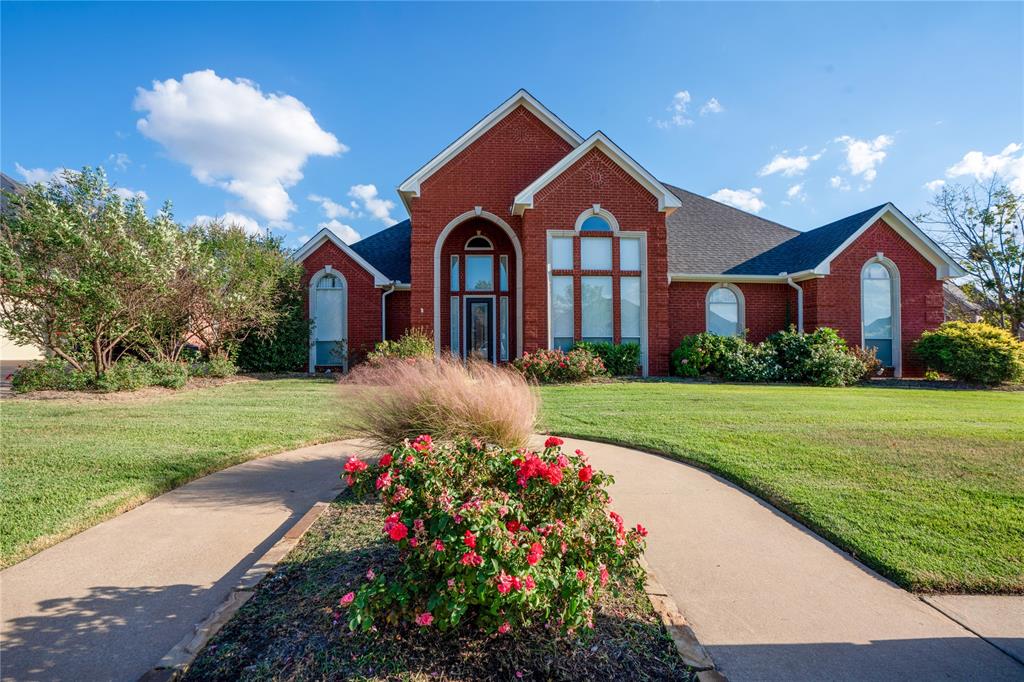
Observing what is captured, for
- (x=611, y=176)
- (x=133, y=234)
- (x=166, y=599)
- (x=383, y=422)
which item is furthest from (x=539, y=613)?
(x=611, y=176)

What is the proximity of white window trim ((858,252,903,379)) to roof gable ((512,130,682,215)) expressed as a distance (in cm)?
653

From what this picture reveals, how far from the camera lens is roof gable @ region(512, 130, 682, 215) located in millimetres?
13609

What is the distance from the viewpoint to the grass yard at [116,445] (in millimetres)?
3814

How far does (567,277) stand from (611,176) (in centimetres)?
308

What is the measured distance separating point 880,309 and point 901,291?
78 centimetres

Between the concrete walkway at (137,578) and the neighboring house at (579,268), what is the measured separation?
32.9 ft

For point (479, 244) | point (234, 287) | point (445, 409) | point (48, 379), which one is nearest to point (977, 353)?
point (479, 244)

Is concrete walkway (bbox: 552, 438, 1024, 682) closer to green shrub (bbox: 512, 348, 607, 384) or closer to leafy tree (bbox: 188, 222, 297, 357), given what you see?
green shrub (bbox: 512, 348, 607, 384)

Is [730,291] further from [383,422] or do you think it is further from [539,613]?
[539,613]

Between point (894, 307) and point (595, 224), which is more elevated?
point (595, 224)

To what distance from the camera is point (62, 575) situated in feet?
9.73

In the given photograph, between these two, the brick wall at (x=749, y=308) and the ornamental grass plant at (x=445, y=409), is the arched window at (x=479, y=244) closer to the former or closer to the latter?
the brick wall at (x=749, y=308)

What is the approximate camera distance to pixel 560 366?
12.6 meters

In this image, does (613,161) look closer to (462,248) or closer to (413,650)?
(462,248)
